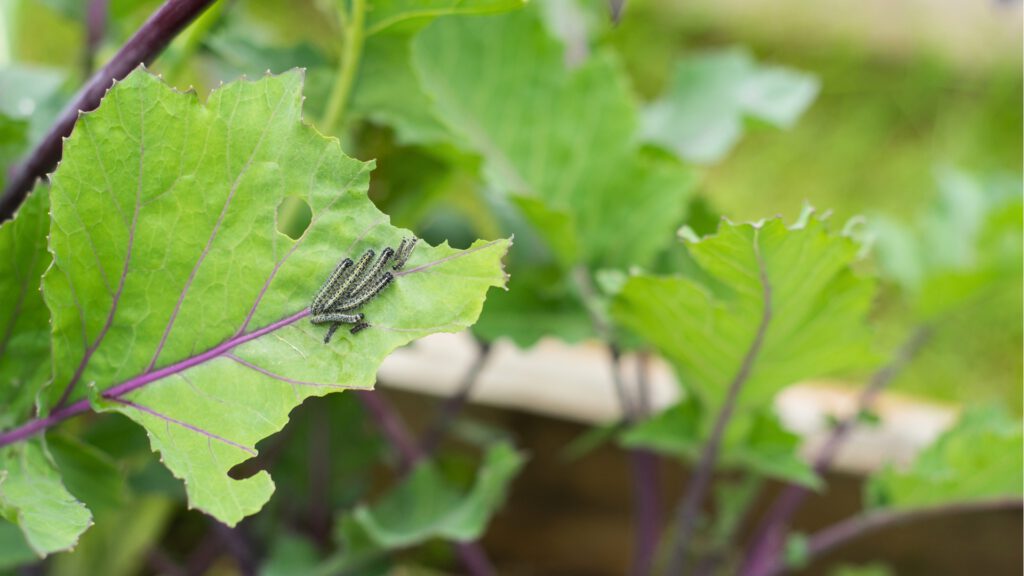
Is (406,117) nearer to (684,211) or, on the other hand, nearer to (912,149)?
(684,211)

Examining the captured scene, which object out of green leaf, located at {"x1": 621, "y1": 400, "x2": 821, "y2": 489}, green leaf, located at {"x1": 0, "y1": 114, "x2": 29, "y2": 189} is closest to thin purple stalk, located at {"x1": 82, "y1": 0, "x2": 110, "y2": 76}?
green leaf, located at {"x1": 0, "y1": 114, "x2": 29, "y2": 189}

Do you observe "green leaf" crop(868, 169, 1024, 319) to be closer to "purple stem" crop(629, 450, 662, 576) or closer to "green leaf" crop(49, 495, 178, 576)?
"purple stem" crop(629, 450, 662, 576)

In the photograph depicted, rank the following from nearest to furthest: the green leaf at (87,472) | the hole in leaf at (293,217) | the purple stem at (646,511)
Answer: the green leaf at (87,472) → the hole in leaf at (293,217) → the purple stem at (646,511)

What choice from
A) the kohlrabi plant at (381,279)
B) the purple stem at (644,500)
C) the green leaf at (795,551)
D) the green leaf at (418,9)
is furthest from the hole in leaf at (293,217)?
the green leaf at (795,551)

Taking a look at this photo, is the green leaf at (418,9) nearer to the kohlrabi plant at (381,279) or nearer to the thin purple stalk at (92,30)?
the kohlrabi plant at (381,279)

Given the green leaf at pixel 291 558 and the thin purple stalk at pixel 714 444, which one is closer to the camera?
the thin purple stalk at pixel 714 444

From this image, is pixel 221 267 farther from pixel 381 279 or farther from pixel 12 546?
pixel 12 546

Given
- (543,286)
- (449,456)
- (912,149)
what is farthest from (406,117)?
(912,149)
